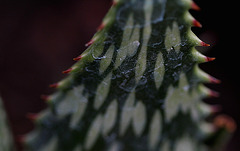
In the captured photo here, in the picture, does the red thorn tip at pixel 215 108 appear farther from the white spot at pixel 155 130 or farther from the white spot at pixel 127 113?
the white spot at pixel 127 113

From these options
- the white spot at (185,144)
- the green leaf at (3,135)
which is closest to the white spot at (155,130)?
the white spot at (185,144)

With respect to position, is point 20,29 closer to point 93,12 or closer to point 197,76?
point 93,12

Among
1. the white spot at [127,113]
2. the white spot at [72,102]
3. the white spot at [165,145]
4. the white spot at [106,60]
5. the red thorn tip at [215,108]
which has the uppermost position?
the white spot at [106,60]

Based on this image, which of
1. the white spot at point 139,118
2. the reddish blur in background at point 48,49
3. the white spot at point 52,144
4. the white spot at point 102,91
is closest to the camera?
the white spot at point 102,91

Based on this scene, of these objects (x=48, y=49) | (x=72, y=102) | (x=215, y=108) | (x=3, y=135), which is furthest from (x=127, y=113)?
(x=48, y=49)

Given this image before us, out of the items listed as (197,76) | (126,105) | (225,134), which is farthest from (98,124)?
(225,134)

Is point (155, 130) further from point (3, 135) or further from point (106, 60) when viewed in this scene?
point (3, 135)
